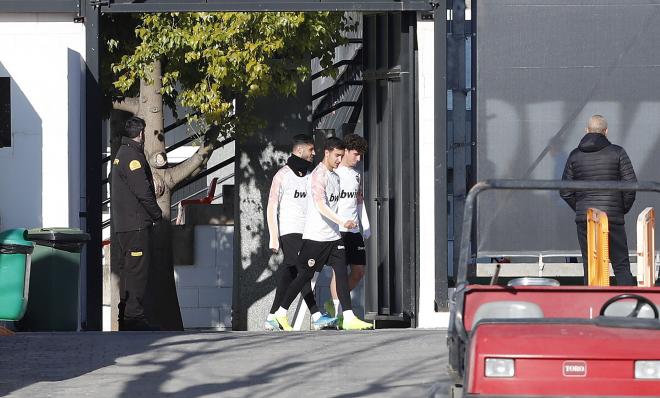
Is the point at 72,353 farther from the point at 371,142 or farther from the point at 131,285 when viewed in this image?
the point at 371,142

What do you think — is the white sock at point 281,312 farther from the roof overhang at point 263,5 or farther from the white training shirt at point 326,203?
the roof overhang at point 263,5

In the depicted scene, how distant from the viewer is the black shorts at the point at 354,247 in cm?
1390

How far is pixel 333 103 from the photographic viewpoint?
20219mm

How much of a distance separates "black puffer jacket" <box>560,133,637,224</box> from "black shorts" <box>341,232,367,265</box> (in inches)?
79.7

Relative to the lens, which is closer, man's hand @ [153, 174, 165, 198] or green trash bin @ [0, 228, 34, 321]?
green trash bin @ [0, 228, 34, 321]

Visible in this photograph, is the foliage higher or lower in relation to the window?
higher

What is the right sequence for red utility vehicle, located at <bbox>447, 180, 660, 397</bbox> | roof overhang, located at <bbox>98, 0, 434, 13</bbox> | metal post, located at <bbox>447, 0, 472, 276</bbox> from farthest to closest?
1. metal post, located at <bbox>447, 0, 472, 276</bbox>
2. roof overhang, located at <bbox>98, 0, 434, 13</bbox>
3. red utility vehicle, located at <bbox>447, 180, 660, 397</bbox>

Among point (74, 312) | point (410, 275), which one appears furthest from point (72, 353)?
point (410, 275)

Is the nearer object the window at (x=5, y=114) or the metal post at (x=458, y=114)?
the window at (x=5, y=114)

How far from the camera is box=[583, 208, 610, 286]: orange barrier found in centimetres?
1146

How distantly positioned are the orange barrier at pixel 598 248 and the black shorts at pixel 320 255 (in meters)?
2.24

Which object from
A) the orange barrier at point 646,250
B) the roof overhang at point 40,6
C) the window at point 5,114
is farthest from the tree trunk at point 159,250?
the orange barrier at point 646,250

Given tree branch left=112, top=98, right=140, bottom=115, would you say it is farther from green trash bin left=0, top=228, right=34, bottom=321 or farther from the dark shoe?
green trash bin left=0, top=228, right=34, bottom=321

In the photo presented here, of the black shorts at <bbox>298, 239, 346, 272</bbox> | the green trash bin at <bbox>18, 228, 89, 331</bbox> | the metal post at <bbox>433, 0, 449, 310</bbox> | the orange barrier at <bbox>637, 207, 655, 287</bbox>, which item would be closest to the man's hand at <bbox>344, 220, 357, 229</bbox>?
the black shorts at <bbox>298, 239, 346, 272</bbox>
